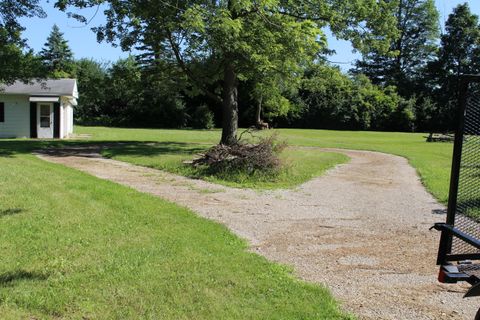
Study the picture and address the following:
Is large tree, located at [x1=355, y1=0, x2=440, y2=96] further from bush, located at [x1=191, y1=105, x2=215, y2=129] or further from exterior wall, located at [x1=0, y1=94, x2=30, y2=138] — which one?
exterior wall, located at [x1=0, y1=94, x2=30, y2=138]

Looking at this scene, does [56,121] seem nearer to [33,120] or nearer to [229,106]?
[33,120]

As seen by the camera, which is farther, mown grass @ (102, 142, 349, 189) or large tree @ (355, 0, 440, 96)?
large tree @ (355, 0, 440, 96)

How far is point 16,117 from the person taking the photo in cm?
2877

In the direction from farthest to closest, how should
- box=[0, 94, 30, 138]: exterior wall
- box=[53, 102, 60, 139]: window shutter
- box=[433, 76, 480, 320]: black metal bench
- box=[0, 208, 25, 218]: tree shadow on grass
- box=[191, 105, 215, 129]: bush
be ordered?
box=[191, 105, 215, 129]: bush, box=[53, 102, 60, 139]: window shutter, box=[0, 94, 30, 138]: exterior wall, box=[0, 208, 25, 218]: tree shadow on grass, box=[433, 76, 480, 320]: black metal bench

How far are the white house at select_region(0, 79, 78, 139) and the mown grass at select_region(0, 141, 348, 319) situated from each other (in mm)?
21404

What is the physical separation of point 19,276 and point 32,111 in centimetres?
2611

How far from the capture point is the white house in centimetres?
2841

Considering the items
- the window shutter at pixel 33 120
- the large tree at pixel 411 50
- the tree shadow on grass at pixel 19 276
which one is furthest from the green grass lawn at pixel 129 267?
the large tree at pixel 411 50

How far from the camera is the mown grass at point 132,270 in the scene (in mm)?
4465

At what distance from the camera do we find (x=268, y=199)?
11.1 metres

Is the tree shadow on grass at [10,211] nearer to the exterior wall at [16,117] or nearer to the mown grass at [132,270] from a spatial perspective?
the mown grass at [132,270]

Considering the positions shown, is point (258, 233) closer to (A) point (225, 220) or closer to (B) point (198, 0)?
(A) point (225, 220)

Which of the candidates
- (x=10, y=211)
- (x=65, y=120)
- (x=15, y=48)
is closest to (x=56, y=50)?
(x=65, y=120)

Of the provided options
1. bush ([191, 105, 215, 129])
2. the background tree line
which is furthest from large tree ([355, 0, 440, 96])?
bush ([191, 105, 215, 129])
